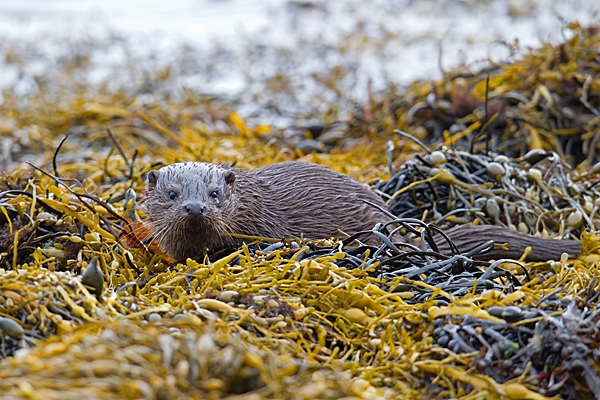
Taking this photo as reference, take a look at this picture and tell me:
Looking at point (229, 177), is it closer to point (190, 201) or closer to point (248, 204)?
point (248, 204)

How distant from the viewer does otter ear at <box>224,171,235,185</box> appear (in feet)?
12.3

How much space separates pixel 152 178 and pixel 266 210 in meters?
0.55

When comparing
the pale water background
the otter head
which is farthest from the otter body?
the pale water background

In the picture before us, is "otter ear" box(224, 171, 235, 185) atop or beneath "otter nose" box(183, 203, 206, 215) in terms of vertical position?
atop

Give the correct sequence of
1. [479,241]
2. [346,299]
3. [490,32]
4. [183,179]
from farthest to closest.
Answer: [490,32] → [479,241] → [183,179] → [346,299]

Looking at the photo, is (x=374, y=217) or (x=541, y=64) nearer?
(x=374, y=217)

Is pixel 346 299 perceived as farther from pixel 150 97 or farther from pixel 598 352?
pixel 150 97

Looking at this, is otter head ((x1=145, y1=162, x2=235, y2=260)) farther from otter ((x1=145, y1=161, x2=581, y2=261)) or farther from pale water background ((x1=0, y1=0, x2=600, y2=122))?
pale water background ((x1=0, y1=0, x2=600, y2=122))

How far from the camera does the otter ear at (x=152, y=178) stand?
378 centimetres

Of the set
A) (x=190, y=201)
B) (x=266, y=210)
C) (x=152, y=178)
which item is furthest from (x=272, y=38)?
(x=190, y=201)

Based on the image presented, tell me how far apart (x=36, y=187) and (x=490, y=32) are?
23.6 feet

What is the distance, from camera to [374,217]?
164 inches

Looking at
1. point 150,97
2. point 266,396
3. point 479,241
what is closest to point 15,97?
point 150,97

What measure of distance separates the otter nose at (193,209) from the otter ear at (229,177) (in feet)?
1.00
